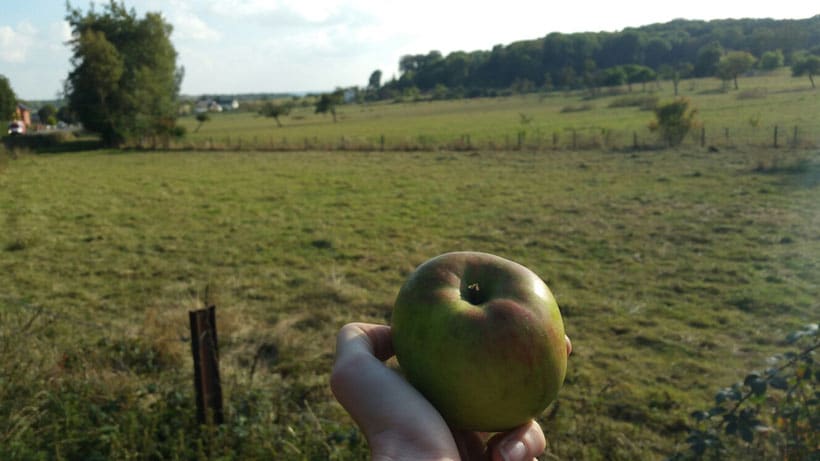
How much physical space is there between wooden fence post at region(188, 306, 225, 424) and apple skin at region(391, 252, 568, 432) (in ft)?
8.95

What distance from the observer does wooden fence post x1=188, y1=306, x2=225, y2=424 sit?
3.94 metres

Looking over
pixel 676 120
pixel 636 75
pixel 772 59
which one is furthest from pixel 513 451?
pixel 636 75

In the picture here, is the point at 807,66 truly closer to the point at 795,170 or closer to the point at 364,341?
the point at 795,170

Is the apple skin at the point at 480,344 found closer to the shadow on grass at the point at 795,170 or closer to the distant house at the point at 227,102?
the shadow on grass at the point at 795,170

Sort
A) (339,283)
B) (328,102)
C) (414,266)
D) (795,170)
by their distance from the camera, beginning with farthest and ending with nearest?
(328,102) < (795,170) < (414,266) < (339,283)

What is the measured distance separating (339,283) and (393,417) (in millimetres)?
7246

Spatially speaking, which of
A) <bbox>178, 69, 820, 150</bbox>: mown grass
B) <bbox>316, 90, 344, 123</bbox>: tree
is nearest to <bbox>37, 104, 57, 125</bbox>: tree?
<bbox>178, 69, 820, 150</bbox>: mown grass

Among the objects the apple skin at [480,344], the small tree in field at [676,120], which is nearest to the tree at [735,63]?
the small tree in field at [676,120]

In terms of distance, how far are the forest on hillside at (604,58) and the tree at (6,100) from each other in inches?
469

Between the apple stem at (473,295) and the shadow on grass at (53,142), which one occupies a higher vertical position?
the shadow on grass at (53,142)

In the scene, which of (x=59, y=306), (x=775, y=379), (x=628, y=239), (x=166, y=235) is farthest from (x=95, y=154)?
(x=775, y=379)

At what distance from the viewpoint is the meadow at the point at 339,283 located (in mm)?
4023

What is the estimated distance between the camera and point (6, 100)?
1038cm

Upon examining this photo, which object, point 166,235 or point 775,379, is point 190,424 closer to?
point 775,379
